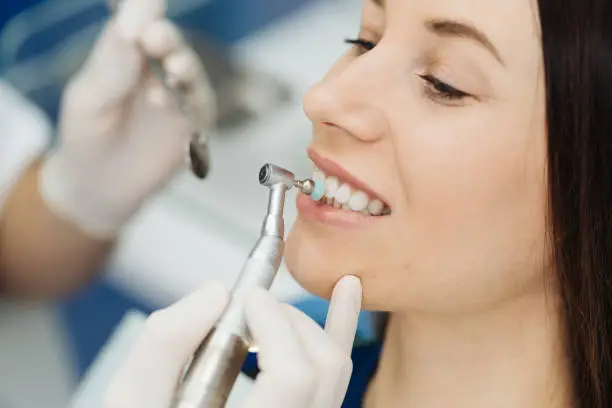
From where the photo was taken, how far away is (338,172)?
0.69 meters

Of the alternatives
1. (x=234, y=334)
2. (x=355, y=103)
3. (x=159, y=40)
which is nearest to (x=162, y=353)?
(x=234, y=334)

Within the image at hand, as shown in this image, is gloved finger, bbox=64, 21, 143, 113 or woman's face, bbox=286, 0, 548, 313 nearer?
woman's face, bbox=286, 0, 548, 313

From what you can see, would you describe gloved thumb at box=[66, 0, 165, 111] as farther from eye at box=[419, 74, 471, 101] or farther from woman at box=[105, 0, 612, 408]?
eye at box=[419, 74, 471, 101]

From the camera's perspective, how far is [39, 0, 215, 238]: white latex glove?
40.2 inches

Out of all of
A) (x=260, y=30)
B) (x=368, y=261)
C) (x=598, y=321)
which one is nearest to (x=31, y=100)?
(x=260, y=30)

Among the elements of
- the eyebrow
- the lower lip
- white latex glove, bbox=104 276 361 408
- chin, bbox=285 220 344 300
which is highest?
the eyebrow

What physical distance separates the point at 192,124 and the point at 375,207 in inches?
21.5

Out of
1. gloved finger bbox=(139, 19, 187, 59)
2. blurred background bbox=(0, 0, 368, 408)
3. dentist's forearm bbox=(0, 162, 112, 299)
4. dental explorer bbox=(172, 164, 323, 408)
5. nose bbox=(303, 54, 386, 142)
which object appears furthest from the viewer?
blurred background bbox=(0, 0, 368, 408)

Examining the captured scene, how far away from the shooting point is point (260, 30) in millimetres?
1571

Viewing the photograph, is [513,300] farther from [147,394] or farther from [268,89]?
[268,89]

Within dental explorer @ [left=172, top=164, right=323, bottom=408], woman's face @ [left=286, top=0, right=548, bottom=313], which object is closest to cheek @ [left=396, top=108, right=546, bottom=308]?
woman's face @ [left=286, top=0, right=548, bottom=313]

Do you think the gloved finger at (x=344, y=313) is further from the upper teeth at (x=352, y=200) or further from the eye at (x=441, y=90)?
the eye at (x=441, y=90)

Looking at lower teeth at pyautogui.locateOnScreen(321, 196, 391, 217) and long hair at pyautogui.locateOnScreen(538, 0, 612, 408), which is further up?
long hair at pyautogui.locateOnScreen(538, 0, 612, 408)

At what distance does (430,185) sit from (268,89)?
0.86m
